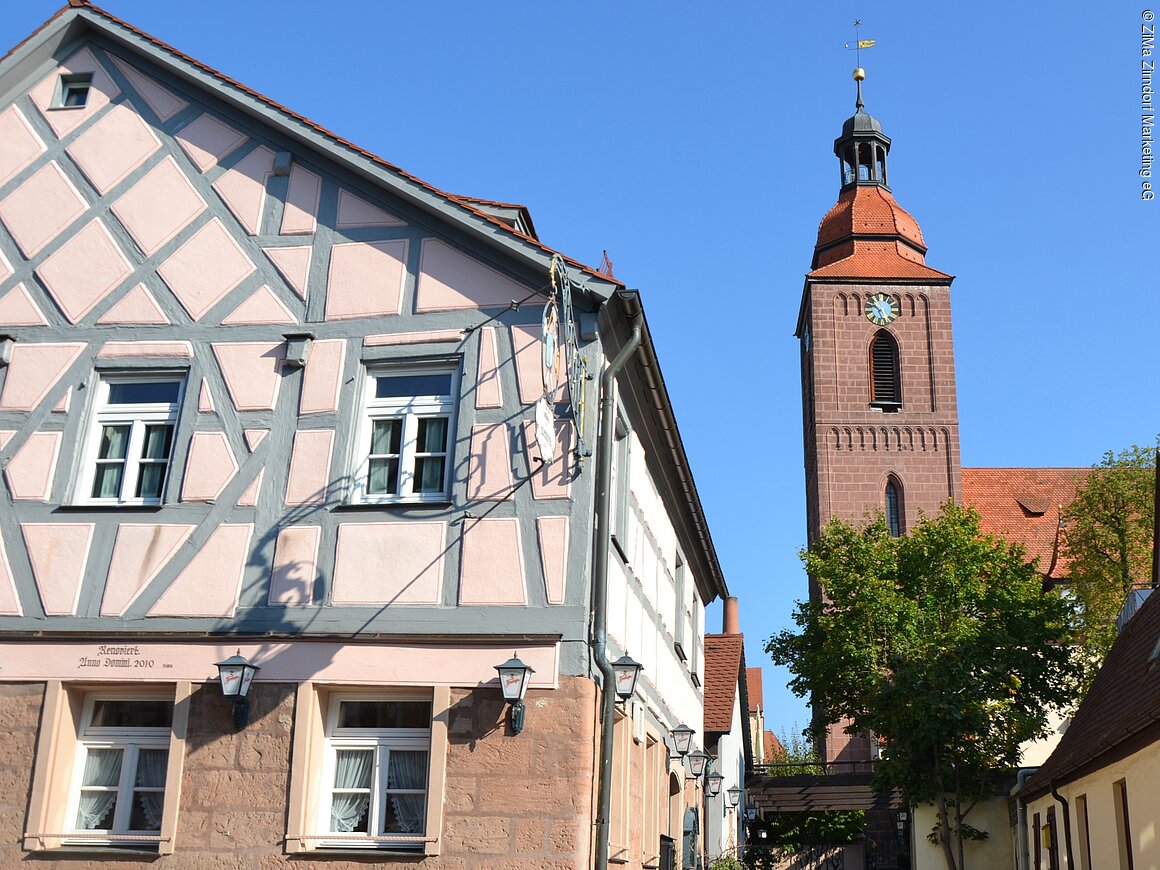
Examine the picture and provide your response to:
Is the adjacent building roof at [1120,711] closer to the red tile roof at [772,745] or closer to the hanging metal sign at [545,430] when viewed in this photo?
the hanging metal sign at [545,430]

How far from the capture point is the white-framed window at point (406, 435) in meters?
10.4

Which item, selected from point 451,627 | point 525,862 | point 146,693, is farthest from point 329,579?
point 525,862

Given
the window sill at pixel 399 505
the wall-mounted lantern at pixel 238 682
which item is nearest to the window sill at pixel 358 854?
the wall-mounted lantern at pixel 238 682

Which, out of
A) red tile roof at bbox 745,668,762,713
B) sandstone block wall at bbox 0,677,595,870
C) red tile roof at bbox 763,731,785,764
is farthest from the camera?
red tile roof at bbox 763,731,785,764

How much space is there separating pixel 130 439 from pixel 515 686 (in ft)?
13.8

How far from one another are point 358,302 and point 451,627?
303 centimetres

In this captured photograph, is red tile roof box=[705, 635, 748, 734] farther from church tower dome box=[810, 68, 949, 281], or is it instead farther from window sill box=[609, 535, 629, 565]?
church tower dome box=[810, 68, 949, 281]

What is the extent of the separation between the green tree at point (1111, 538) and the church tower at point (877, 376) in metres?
15.7

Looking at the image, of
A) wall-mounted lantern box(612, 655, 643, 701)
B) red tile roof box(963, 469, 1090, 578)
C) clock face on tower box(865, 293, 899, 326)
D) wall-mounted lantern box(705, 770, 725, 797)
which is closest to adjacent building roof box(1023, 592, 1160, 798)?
wall-mounted lantern box(612, 655, 643, 701)

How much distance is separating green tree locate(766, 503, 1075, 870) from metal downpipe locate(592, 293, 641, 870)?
2128 cm

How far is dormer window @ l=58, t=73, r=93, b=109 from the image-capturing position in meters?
12.1

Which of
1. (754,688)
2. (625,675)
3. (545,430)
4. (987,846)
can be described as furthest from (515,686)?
(754,688)

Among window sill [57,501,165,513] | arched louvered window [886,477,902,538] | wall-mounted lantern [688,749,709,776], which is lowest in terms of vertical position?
wall-mounted lantern [688,749,709,776]

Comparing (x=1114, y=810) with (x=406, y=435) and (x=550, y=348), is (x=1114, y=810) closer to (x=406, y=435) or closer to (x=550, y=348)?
(x=550, y=348)
